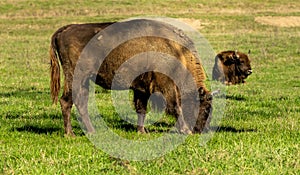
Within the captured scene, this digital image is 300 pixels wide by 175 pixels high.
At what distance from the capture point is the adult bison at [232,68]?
17.3m

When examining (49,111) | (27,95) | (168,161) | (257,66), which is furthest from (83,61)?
(257,66)

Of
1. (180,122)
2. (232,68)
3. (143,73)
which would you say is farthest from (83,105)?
(232,68)

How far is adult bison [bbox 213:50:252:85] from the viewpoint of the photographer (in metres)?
17.3

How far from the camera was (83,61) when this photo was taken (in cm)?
1003

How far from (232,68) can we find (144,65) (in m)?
8.03

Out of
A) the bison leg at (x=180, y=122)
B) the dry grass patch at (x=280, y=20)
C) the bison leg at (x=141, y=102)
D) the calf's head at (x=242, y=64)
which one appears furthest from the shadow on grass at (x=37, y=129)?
the dry grass patch at (x=280, y=20)

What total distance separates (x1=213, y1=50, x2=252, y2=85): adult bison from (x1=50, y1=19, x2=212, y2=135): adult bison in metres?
7.43

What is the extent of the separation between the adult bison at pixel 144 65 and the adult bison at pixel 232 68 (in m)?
7.43

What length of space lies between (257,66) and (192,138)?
49.3ft

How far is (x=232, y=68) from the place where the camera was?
1748cm

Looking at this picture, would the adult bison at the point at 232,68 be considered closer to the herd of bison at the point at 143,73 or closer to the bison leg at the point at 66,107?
the herd of bison at the point at 143,73

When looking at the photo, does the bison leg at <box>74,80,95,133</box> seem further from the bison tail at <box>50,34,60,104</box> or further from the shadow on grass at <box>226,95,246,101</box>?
the shadow on grass at <box>226,95,246,101</box>

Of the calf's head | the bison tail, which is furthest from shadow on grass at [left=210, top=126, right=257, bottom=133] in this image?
the calf's head

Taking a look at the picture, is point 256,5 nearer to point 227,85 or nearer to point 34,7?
point 34,7
